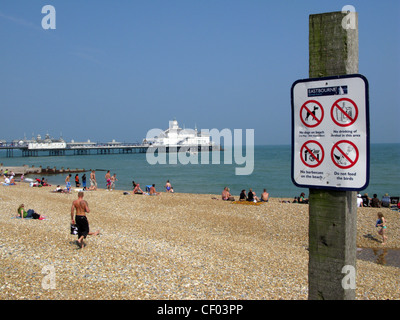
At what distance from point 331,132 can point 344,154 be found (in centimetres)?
12

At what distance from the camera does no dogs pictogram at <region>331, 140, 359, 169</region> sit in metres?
1.58

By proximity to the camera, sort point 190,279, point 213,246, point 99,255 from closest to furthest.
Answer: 1. point 190,279
2. point 99,255
3. point 213,246

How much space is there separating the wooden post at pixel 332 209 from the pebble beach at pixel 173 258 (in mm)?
3508

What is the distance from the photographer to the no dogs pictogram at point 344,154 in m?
1.58

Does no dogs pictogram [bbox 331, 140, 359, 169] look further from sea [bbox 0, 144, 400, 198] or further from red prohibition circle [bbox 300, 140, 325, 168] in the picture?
sea [bbox 0, 144, 400, 198]

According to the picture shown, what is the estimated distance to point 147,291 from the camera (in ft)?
16.3

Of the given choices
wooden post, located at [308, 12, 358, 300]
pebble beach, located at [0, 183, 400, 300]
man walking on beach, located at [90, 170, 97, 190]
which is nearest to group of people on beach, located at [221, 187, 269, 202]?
pebble beach, located at [0, 183, 400, 300]

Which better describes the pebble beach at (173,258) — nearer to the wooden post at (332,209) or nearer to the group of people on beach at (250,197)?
the group of people on beach at (250,197)

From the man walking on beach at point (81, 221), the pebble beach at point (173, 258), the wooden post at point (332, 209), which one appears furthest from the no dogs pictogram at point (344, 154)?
the man walking on beach at point (81, 221)

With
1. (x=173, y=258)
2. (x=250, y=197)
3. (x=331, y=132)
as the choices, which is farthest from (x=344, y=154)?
(x=250, y=197)
